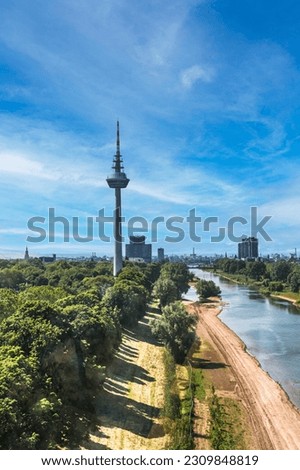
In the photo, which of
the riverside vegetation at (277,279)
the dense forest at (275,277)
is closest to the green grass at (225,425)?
the riverside vegetation at (277,279)

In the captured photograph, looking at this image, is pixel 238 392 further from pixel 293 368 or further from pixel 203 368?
pixel 293 368

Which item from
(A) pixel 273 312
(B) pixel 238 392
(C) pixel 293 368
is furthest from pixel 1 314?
(A) pixel 273 312

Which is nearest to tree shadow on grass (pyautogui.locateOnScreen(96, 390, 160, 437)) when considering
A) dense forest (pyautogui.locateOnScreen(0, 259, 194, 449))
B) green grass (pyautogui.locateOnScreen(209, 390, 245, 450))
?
dense forest (pyautogui.locateOnScreen(0, 259, 194, 449))

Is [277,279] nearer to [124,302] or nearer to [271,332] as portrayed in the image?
[271,332]

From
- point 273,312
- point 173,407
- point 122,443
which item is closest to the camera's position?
point 122,443

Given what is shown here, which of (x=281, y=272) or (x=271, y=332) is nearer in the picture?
(x=271, y=332)

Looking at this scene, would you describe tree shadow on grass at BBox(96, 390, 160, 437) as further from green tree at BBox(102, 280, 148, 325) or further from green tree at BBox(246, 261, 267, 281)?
green tree at BBox(246, 261, 267, 281)

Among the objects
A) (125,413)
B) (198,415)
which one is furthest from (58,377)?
(198,415)
